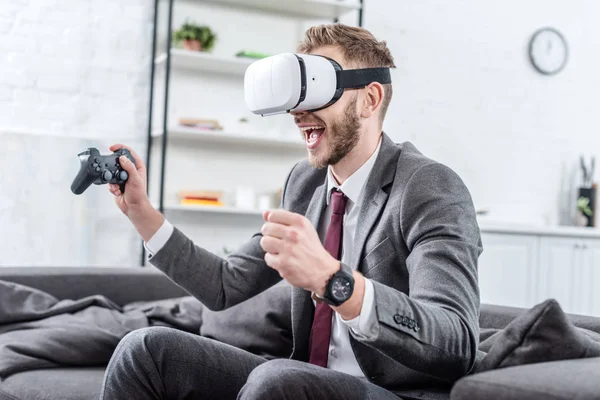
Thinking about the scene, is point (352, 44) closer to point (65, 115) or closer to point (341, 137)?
point (341, 137)

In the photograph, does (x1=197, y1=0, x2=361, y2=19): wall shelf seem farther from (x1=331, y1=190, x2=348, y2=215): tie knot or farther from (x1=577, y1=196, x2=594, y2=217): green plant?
(x1=331, y1=190, x2=348, y2=215): tie knot

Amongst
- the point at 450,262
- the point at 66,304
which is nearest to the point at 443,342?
the point at 450,262

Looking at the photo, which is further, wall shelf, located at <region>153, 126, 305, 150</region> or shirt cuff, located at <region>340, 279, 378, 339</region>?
wall shelf, located at <region>153, 126, 305, 150</region>

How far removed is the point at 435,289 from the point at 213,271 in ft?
2.11

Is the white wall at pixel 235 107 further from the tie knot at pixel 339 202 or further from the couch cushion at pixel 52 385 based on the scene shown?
the tie knot at pixel 339 202

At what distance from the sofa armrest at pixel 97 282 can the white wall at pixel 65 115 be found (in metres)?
1.36

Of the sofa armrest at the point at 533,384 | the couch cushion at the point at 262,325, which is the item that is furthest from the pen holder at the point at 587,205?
the sofa armrest at the point at 533,384

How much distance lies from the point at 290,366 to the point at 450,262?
0.33 meters

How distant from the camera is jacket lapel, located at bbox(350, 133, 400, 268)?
1.65 m

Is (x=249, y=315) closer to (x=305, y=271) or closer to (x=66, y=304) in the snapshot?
(x=66, y=304)

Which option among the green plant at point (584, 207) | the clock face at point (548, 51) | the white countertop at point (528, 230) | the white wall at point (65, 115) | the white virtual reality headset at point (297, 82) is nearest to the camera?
the white virtual reality headset at point (297, 82)

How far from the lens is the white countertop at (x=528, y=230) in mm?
4422

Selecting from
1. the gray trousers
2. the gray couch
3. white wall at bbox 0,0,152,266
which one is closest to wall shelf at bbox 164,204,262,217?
white wall at bbox 0,0,152,266

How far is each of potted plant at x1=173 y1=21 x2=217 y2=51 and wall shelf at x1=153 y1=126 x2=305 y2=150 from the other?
1.39ft
